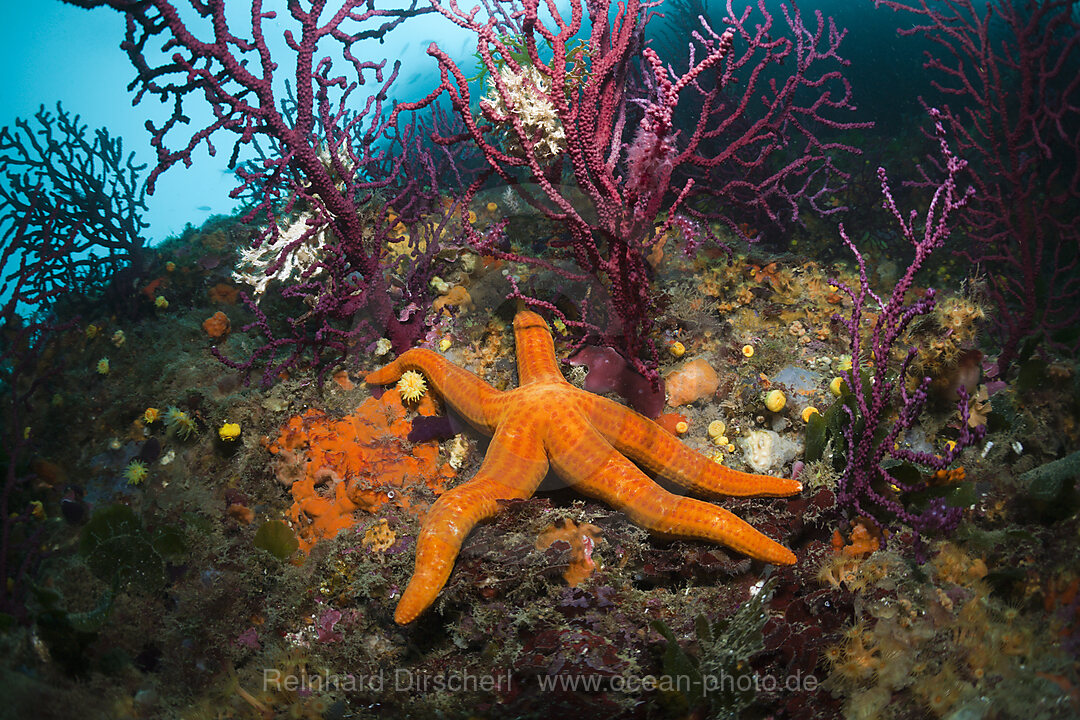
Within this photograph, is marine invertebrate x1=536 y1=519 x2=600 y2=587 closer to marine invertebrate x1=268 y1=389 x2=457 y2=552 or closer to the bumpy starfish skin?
the bumpy starfish skin

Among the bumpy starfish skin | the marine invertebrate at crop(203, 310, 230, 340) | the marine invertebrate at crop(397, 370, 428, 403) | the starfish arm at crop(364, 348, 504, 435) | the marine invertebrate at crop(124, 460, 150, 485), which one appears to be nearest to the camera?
the bumpy starfish skin

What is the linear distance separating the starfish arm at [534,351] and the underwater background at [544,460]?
0.10 feet

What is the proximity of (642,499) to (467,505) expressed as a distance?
114 cm

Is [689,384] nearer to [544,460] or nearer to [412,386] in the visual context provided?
[544,460]

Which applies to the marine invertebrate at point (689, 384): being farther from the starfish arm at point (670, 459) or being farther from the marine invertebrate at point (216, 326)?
the marine invertebrate at point (216, 326)

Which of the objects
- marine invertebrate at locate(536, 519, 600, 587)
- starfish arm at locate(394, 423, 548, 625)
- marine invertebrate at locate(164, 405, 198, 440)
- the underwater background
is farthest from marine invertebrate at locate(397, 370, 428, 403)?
marine invertebrate at locate(164, 405, 198, 440)

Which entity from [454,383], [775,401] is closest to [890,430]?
[775,401]

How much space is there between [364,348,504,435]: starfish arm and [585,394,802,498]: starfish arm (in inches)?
30.1

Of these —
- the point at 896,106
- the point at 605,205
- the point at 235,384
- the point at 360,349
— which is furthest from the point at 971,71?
the point at 235,384

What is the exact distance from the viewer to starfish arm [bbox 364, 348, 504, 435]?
3732 millimetres

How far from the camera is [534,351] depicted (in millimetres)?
4023

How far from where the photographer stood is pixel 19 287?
5195 mm

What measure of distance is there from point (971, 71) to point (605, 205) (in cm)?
1667

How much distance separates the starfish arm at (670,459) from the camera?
3361 mm
